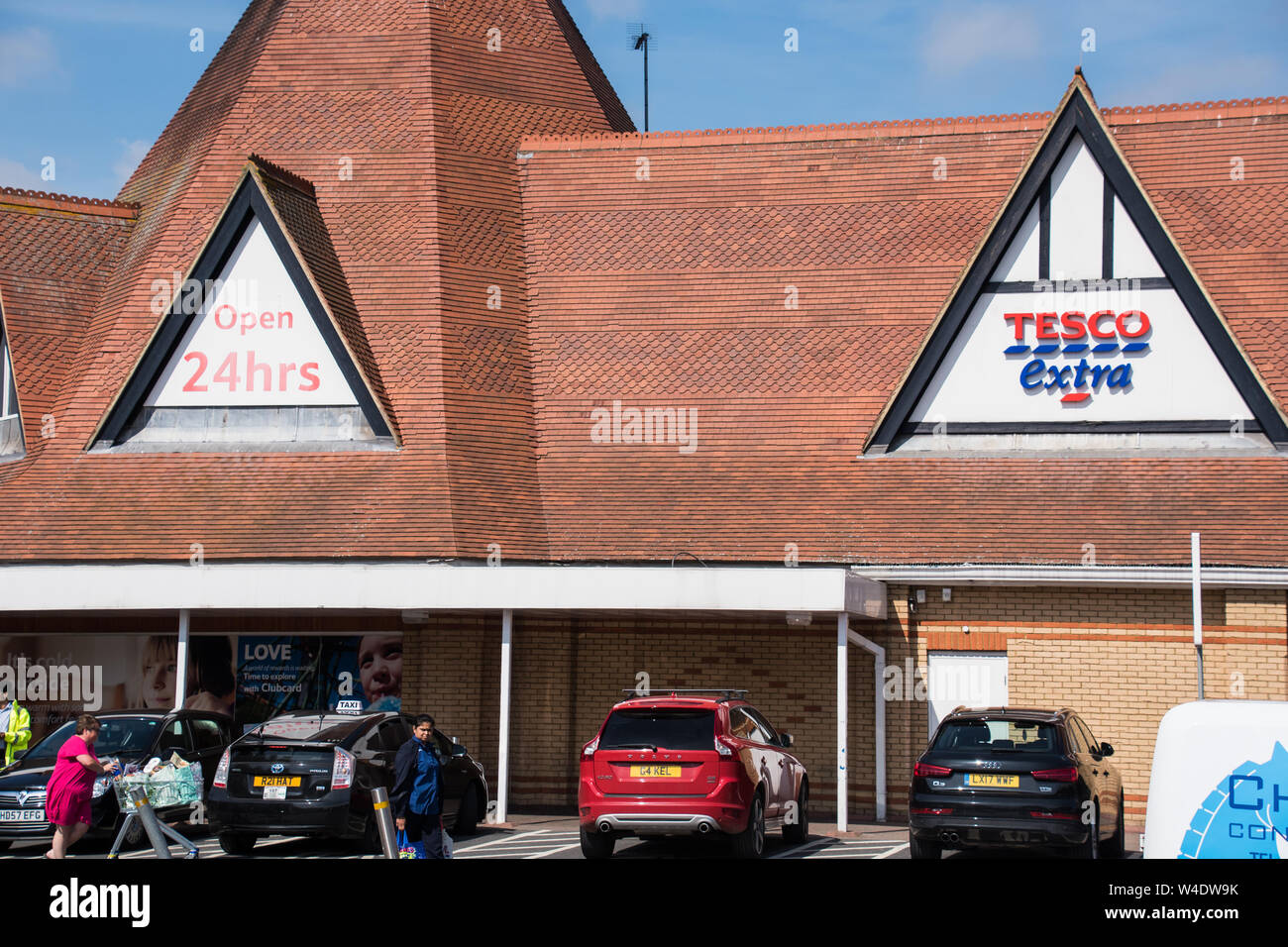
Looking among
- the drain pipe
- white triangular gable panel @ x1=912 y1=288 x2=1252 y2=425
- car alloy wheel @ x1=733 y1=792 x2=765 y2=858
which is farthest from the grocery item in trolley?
white triangular gable panel @ x1=912 y1=288 x2=1252 y2=425

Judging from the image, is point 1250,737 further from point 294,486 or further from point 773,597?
point 294,486

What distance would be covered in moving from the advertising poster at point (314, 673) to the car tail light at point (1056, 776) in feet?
34.7

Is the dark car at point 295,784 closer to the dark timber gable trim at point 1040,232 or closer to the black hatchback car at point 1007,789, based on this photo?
the black hatchback car at point 1007,789

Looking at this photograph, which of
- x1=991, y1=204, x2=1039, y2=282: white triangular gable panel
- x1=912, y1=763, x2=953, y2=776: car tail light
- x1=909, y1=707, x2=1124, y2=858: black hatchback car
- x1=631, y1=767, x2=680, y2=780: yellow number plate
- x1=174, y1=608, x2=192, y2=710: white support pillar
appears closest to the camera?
x1=909, y1=707, x2=1124, y2=858: black hatchback car

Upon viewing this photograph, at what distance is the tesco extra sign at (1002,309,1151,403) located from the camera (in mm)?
21688

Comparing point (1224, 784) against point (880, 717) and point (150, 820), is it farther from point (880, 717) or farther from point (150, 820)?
point (880, 717)

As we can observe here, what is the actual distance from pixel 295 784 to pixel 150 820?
2317mm

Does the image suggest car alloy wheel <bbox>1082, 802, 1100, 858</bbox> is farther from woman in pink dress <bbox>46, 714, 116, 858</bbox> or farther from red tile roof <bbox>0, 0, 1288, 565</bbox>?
woman in pink dress <bbox>46, 714, 116, 858</bbox>

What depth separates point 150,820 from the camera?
12.9 m

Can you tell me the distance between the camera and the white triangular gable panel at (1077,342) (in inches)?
845

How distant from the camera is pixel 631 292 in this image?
24.9m

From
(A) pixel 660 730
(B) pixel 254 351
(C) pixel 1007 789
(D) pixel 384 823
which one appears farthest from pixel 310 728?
(B) pixel 254 351

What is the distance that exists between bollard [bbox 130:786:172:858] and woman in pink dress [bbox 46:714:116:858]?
1.25ft

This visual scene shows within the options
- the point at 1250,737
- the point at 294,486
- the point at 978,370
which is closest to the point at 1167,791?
the point at 1250,737
